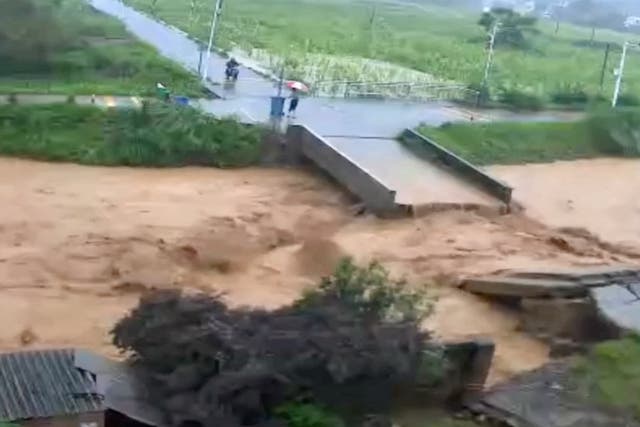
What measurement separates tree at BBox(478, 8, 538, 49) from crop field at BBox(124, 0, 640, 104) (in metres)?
0.50

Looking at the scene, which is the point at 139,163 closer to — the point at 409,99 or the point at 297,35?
the point at 409,99

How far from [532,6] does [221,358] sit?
6537 centimetres

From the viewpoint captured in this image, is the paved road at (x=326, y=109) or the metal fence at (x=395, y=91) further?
the metal fence at (x=395, y=91)

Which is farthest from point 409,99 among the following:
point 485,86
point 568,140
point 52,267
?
point 52,267

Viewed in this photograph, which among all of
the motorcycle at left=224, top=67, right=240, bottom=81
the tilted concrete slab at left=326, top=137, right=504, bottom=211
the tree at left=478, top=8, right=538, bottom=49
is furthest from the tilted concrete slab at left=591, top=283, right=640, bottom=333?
the tree at left=478, top=8, right=538, bottom=49

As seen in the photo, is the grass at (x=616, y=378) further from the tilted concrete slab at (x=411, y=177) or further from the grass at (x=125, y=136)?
the grass at (x=125, y=136)

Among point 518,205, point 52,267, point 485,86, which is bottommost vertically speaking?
point 52,267

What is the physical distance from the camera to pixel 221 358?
10.7m

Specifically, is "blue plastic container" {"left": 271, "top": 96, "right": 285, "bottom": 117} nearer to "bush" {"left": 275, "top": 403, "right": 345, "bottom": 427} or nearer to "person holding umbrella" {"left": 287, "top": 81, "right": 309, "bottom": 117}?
"person holding umbrella" {"left": 287, "top": 81, "right": 309, "bottom": 117}

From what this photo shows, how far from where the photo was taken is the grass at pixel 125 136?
885 inches

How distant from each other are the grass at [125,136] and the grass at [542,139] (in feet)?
15.4

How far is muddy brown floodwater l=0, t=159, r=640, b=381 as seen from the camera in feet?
52.2

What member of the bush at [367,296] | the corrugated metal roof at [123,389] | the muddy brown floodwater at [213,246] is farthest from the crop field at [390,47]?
the corrugated metal roof at [123,389]

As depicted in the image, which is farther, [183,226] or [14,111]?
[14,111]
